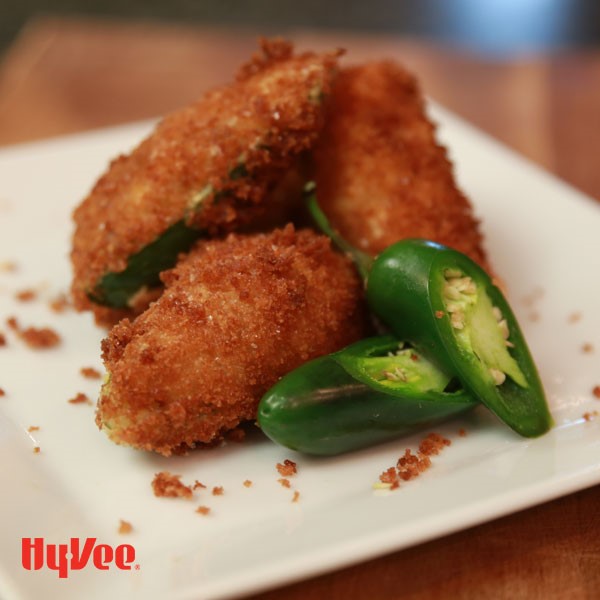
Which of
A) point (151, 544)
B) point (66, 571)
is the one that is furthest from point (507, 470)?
point (66, 571)

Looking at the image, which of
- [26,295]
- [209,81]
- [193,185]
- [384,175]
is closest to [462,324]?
[384,175]

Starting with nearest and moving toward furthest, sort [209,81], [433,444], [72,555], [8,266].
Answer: [72,555], [433,444], [8,266], [209,81]

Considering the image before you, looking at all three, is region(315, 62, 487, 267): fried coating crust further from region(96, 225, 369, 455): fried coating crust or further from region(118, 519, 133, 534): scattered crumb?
region(118, 519, 133, 534): scattered crumb

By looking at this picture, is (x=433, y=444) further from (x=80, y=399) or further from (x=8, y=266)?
(x=8, y=266)

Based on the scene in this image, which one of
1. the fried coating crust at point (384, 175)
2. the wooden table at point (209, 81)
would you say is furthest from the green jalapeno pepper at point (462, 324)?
the wooden table at point (209, 81)

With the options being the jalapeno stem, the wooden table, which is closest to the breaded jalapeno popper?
the jalapeno stem

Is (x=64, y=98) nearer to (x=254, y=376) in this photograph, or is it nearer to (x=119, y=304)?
(x=119, y=304)
